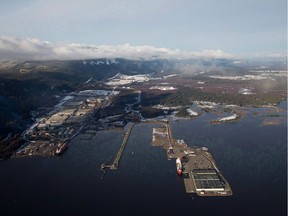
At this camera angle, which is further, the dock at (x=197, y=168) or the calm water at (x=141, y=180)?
the dock at (x=197, y=168)

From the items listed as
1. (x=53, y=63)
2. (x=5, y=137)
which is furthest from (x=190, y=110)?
(x=53, y=63)

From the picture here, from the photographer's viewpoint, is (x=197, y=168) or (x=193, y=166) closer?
(x=197, y=168)

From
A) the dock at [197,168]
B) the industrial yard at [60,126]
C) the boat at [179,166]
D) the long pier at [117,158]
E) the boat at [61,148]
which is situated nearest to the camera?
the dock at [197,168]

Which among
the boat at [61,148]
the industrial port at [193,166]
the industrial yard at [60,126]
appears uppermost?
the industrial port at [193,166]

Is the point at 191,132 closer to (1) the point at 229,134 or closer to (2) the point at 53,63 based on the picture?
(1) the point at 229,134

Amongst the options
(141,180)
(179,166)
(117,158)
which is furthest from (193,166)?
(117,158)

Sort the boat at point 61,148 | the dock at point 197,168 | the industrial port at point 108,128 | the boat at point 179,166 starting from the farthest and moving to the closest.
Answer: the boat at point 61,148 < the boat at point 179,166 < the industrial port at point 108,128 < the dock at point 197,168

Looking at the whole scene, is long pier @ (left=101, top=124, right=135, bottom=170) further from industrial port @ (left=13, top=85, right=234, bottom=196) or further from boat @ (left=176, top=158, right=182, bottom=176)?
boat @ (left=176, top=158, right=182, bottom=176)

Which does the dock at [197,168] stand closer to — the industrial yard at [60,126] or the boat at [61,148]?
the boat at [61,148]

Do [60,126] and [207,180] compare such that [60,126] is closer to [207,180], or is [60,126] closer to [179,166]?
[179,166]

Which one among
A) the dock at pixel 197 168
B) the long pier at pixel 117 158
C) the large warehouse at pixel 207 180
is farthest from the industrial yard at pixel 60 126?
the large warehouse at pixel 207 180
